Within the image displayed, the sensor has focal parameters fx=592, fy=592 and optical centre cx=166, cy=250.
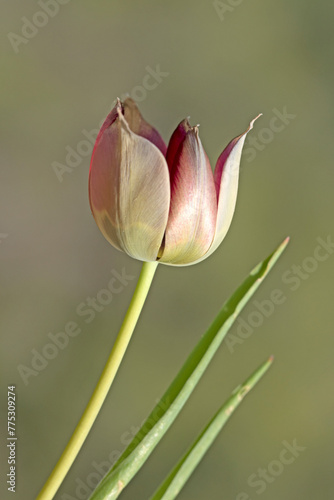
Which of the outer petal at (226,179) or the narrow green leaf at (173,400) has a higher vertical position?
the outer petal at (226,179)

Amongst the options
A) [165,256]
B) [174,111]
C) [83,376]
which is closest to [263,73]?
[174,111]

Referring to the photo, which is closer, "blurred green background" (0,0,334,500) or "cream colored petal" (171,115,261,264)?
"cream colored petal" (171,115,261,264)

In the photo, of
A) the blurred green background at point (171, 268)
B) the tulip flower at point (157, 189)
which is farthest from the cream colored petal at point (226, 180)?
the blurred green background at point (171, 268)

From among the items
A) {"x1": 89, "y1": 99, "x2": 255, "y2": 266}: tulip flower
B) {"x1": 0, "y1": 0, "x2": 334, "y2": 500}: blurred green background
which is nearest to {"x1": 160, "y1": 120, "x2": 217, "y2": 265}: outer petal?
{"x1": 89, "y1": 99, "x2": 255, "y2": 266}: tulip flower

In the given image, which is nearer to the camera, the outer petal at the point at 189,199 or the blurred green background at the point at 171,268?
the outer petal at the point at 189,199

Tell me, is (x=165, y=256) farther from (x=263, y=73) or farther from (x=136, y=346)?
(x=263, y=73)

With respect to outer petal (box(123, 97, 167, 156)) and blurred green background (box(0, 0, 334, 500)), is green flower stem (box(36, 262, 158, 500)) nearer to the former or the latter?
outer petal (box(123, 97, 167, 156))

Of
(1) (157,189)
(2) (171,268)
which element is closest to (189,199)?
(1) (157,189)

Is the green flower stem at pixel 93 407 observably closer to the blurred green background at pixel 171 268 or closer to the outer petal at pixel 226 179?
the outer petal at pixel 226 179
